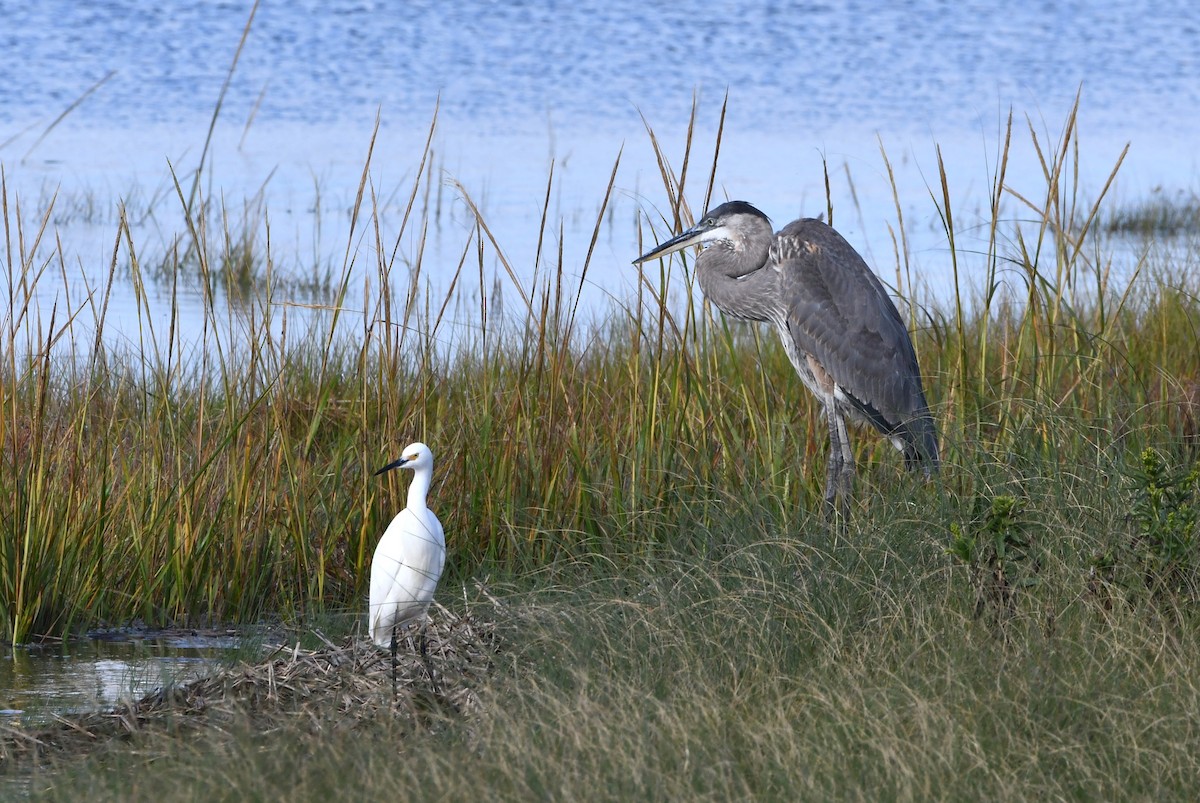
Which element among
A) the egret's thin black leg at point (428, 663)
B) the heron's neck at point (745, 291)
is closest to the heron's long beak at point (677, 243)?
the heron's neck at point (745, 291)

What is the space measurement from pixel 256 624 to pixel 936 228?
12.1m

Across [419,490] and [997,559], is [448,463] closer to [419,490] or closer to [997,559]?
[419,490]

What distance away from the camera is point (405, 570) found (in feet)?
14.7

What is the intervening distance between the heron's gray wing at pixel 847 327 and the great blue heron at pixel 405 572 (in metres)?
2.54

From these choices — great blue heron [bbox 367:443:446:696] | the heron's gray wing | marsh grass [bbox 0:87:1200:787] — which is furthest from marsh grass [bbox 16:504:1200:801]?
the heron's gray wing

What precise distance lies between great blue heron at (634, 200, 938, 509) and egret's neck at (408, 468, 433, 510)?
2154mm

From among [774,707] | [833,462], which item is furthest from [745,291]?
[774,707]

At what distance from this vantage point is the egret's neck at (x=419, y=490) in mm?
4652

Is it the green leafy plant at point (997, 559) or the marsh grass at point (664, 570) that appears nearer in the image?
the marsh grass at point (664, 570)

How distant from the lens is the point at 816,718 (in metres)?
3.89

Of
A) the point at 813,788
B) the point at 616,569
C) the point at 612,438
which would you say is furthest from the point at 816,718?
the point at 612,438

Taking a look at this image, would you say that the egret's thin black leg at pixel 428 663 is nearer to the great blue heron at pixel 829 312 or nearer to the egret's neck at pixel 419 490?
the egret's neck at pixel 419 490

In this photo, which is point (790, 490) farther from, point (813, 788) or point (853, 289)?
point (813, 788)

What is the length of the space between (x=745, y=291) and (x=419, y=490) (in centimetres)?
256
